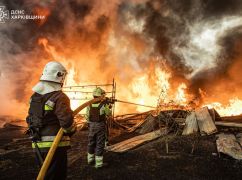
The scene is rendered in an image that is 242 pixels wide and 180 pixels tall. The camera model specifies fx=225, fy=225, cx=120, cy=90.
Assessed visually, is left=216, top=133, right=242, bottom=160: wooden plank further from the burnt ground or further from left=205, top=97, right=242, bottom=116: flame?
left=205, top=97, right=242, bottom=116: flame

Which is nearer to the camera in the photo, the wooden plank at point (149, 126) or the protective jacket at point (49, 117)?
the protective jacket at point (49, 117)

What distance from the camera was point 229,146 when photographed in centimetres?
716

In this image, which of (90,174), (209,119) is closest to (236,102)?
(209,119)

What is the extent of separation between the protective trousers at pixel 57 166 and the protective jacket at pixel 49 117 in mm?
136

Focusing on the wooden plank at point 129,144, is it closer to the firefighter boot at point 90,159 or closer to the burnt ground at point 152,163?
the burnt ground at point 152,163

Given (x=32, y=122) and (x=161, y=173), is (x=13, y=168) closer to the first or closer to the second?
(x=32, y=122)

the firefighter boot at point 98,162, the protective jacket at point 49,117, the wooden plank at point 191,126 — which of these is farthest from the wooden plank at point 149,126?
the protective jacket at point 49,117

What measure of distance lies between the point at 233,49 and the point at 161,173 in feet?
59.5

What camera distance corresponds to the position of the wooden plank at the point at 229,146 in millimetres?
6683

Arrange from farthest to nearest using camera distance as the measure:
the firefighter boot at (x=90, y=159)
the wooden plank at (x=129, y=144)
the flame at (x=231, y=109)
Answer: the flame at (x=231, y=109), the wooden plank at (x=129, y=144), the firefighter boot at (x=90, y=159)

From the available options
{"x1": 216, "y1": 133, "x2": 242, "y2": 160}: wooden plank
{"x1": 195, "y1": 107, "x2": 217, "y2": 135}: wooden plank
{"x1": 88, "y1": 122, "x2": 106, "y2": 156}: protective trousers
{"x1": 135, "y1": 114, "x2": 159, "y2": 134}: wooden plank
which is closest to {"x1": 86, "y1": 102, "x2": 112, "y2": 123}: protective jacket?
{"x1": 88, "y1": 122, "x2": 106, "y2": 156}: protective trousers

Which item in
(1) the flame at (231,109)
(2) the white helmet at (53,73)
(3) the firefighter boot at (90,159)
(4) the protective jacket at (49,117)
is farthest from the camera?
(1) the flame at (231,109)

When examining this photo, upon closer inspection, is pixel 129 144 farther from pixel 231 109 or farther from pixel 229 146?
pixel 231 109
